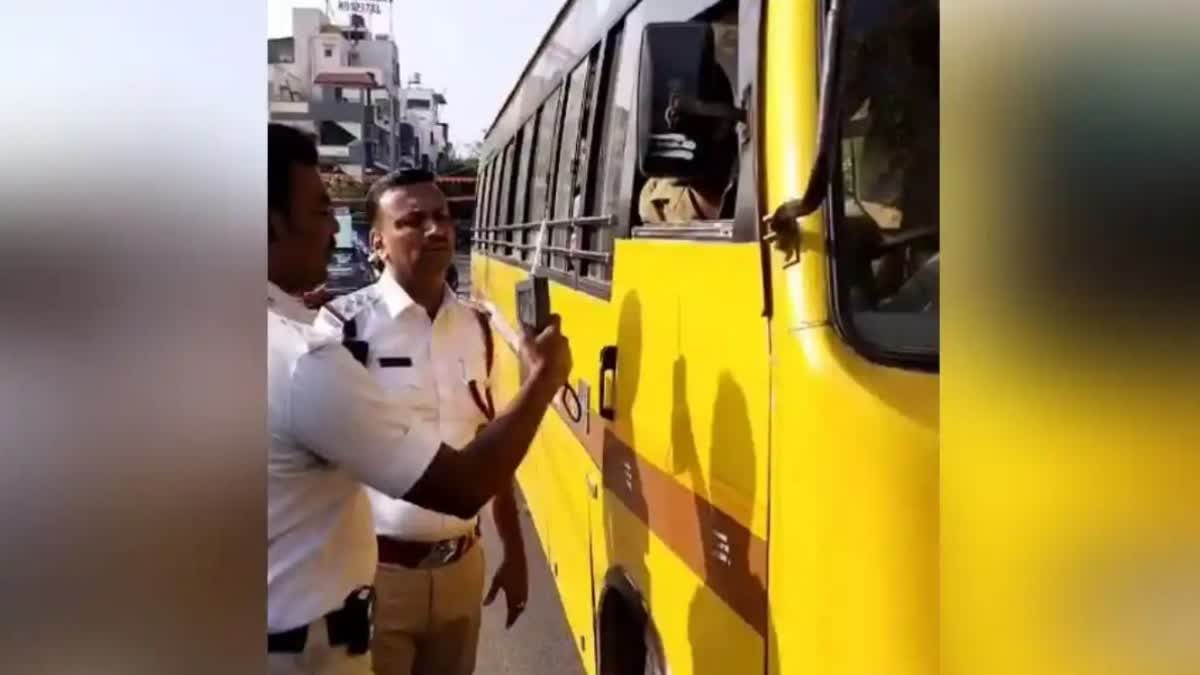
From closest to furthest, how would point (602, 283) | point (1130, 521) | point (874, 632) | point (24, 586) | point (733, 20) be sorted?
point (1130, 521)
point (24, 586)
point (874, 632)
point (733, 20)
point (602, 283)

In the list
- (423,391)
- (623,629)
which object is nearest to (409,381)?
(423,391)

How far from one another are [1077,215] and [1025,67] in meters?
0.12

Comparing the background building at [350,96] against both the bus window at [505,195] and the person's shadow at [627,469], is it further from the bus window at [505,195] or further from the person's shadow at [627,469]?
the bus window at [505,195]

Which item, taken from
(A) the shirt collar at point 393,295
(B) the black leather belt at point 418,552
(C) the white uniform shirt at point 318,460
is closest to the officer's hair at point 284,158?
(C) the white uniform shirt at point 318,460

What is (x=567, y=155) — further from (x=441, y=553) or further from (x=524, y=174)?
(x=441, y=553)

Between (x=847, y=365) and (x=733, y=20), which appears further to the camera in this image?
(x=733, y=20)

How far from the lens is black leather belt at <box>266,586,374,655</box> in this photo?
1.92 meters

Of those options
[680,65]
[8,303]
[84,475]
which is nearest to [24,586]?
[84,475]

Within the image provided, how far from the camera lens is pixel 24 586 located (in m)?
1.00

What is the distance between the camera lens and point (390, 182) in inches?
86.3

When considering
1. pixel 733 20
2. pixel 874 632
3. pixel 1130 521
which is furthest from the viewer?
pixel 733 20

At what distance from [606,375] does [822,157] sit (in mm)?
1356

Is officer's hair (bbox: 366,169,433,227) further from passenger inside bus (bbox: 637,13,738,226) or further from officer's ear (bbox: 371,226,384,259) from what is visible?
passenger inside bus (bbox: 637,13,738,226)

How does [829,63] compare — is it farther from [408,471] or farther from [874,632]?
[408,471]
